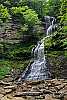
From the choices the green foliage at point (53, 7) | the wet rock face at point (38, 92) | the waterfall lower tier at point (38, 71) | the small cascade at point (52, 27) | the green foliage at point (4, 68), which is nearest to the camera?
the wet rock face at point (38, 92)

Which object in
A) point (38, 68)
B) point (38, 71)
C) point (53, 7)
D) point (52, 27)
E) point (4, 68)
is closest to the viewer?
point (38, 71)

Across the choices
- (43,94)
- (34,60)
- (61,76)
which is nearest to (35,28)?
(34,60)

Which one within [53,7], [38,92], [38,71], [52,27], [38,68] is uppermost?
[53,7]

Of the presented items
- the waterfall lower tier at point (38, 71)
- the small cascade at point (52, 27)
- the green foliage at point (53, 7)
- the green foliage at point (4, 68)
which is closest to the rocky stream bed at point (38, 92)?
the waterfall lower tier at point (38, 71)

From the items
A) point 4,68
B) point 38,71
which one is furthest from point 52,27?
point 4,68

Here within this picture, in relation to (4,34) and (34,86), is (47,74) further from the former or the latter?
(4,34)

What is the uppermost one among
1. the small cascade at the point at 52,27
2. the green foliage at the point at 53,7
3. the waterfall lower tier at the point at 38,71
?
the green foliage at the point at 53,7

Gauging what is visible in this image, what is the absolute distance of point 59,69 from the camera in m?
21.8

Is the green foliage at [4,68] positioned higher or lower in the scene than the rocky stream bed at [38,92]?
lower

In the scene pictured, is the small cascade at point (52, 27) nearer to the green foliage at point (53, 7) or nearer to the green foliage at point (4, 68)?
the green foliage at point (53, 7)

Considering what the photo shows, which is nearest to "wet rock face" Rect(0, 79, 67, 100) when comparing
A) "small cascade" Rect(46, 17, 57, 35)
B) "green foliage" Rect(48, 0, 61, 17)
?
"small cascade" Rect(46, 17, 57, 35)

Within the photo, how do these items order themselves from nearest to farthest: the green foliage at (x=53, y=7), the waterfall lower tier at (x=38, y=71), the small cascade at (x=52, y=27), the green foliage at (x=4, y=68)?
the waterfall lower tier at (x=38, y=71)
the green foliage at (x=4, y=68)
the small cascade at (x=52, y=27)
the green foliage at (x=53, y=7)

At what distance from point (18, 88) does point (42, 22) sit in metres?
19.8

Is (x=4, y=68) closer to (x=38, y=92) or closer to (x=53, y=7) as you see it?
(x=38, y=92)
